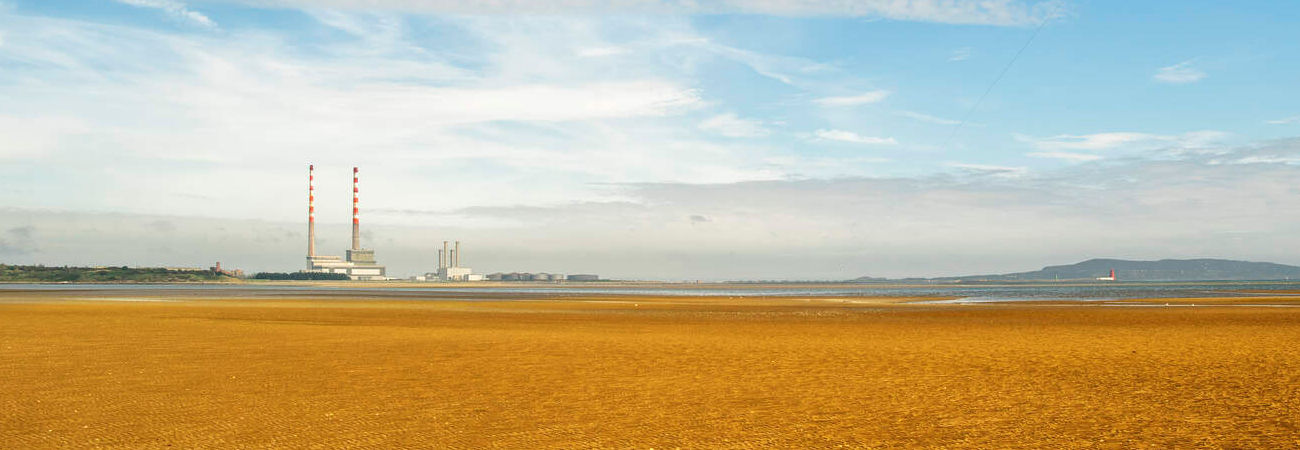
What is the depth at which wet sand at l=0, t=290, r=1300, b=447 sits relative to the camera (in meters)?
9.15

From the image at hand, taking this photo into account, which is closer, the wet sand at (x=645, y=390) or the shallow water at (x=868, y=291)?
the wet sand at (x=645, y=390)

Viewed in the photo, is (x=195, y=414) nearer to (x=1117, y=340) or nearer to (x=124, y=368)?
(x=124, y=368)

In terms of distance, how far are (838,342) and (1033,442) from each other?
43.1 ft

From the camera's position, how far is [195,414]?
1038 cm

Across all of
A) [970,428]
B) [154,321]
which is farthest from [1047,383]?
[154,321]

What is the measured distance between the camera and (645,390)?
1273 centimetres

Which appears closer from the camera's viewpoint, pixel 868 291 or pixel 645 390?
pixel 645 390

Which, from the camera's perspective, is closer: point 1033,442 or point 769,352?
point 1033,442

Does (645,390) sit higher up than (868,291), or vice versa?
(645,390)

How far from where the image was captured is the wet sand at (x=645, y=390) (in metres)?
9.15

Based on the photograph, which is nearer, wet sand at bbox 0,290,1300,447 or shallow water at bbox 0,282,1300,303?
wet sand at bbox 0,290,1300,447

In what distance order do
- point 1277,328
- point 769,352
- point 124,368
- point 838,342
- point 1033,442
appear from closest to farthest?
point 1033,442, point 124,368, point 769,352, point 838,342, point 1277,328

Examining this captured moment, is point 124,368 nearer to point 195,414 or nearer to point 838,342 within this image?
point 195,414

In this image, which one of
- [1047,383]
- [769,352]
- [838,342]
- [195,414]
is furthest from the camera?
[838,342]
